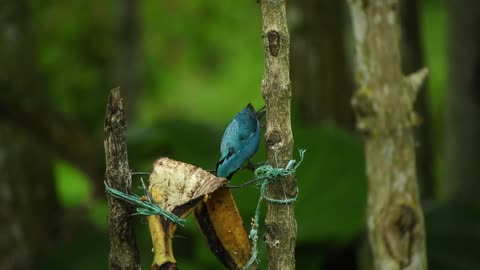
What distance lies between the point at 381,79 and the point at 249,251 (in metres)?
1.06

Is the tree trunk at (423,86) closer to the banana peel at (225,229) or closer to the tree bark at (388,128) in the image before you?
the tree bark at (388,128)

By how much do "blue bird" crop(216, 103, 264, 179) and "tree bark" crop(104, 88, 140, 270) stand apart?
0.25m

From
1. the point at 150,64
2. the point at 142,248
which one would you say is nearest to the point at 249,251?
the point at 142,248

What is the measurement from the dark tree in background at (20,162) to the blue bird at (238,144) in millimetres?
→ 2821

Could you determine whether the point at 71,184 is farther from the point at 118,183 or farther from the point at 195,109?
the point at 118,183

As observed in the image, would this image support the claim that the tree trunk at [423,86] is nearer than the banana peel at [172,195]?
No

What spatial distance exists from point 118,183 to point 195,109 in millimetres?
6581

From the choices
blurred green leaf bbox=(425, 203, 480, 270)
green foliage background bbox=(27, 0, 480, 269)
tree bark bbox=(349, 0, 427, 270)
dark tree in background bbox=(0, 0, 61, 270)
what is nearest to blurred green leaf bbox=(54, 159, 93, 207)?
green foliage background bbox=(27, 0, 480, 269)

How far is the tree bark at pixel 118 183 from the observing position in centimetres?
221

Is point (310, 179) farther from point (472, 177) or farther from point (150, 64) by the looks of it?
point (150, 64)

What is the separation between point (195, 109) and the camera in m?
8.80

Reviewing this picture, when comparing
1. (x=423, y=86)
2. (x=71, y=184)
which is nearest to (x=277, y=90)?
(x=423, y=86)

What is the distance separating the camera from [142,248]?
4695 mm

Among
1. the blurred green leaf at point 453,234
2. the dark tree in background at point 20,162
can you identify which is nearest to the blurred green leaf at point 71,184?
the dark tree in background at point 20,162
